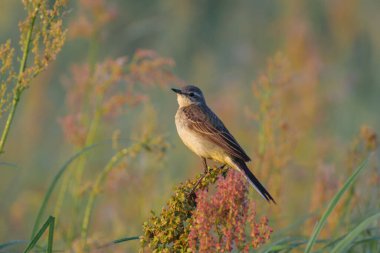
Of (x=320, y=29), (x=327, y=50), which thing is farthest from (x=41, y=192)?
(x=320, y=29)

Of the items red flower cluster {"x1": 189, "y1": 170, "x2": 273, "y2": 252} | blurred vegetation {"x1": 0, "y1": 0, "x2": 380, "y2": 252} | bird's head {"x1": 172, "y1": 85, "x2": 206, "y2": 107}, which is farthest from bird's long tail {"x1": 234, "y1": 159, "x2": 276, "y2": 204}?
bird's head {"x1": 172, "y1": 85, "x2": 206, "y2": 107}

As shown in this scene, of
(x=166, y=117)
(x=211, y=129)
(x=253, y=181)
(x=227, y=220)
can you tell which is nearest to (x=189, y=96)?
(x=211, y=129)

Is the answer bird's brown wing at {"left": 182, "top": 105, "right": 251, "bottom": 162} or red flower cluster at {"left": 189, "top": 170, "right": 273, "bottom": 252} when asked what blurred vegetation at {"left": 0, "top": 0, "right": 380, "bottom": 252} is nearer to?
bird's brown wing at {"left": 182, "top": 105, "right": 251, "bottom": 162}

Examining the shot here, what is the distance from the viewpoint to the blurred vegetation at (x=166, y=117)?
237 inches

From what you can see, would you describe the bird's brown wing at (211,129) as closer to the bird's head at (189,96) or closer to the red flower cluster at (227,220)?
the bird's head at (189,96)

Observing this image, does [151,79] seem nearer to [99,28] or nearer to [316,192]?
[99,28]

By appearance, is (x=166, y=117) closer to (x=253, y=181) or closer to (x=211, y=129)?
(x=211, y=129)

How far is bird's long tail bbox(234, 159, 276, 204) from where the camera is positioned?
5.12 m

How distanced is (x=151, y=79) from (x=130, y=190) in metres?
1.55

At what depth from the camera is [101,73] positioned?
6305mm

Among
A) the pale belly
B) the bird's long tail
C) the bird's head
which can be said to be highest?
the bird's head

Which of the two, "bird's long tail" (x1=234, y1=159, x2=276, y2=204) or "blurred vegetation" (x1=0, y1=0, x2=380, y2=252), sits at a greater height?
"blurred vegetation" (x1=0, y1=0, x2=380, y2=252)

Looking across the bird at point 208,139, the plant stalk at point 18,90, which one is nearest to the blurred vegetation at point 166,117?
the plant stalk at point 18,90

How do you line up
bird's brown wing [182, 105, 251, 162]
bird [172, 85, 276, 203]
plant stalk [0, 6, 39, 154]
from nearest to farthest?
plant stalk [0, 6, 39, 154] < bird [172, 85, 276, 203] < bird's brown wing [182, 105, 251, 162]
